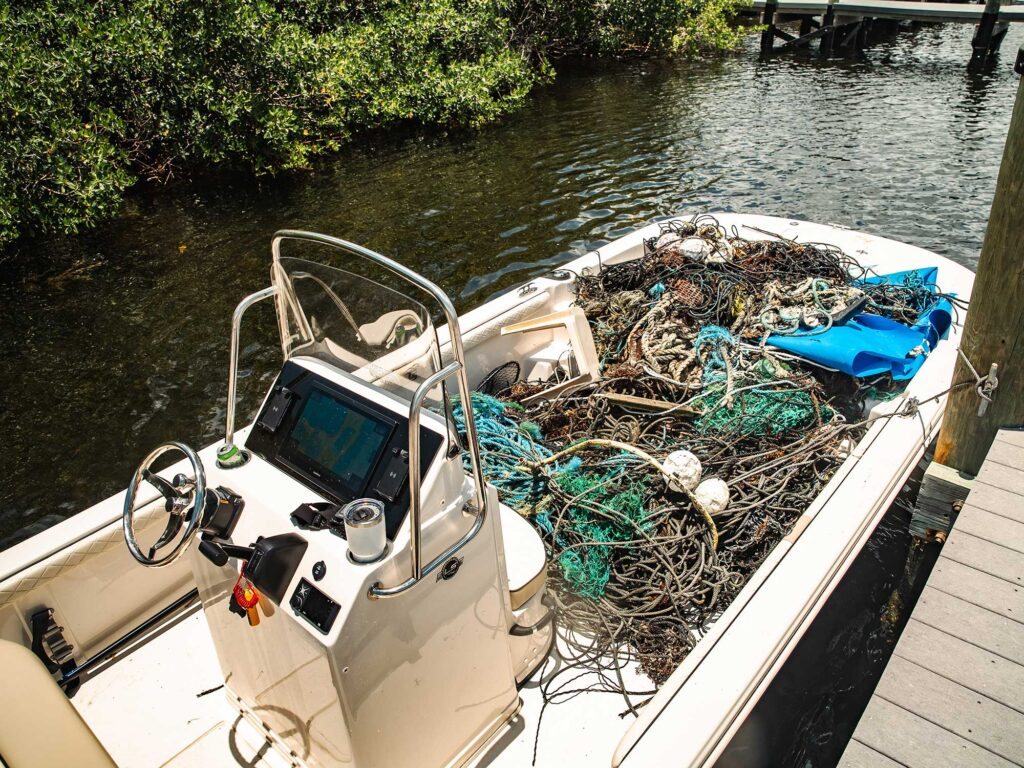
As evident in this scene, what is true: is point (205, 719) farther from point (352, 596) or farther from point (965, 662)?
point (965, 662)

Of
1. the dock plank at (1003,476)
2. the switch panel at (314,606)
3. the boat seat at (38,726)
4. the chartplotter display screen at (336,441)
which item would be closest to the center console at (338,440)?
the chartplotter display screen at (336,441)

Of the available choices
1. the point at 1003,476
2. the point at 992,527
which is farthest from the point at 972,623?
the point at 1003,476

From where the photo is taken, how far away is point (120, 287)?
812 cm

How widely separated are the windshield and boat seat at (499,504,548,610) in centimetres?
71

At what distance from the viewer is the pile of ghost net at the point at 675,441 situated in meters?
3.01

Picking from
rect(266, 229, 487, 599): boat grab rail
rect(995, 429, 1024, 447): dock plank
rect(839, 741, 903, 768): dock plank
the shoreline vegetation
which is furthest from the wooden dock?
the shoreline vegetation

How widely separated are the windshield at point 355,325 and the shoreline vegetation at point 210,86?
732 centimetres

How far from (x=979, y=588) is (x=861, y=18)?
19480 mm

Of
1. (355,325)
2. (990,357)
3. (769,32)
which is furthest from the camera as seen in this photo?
(769,32)

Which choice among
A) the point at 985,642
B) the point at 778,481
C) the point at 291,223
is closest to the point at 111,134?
the point at 291,223

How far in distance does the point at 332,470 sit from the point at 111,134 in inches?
369

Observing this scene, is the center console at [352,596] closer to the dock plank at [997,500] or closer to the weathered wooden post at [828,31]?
the dock plank at [997,500]

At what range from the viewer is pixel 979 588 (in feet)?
9.15

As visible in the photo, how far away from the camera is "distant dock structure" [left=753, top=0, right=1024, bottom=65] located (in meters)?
16.0
